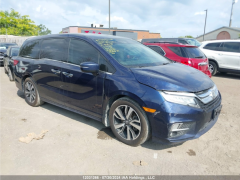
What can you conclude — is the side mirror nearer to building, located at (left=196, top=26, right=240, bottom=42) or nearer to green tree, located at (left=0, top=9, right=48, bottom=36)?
building, located at (left=196, top=26, right=240, bottom=42)

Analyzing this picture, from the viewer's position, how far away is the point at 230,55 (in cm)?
973

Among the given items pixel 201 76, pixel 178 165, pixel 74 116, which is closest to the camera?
pixel 178 165

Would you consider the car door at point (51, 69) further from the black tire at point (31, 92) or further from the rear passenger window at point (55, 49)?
the black tire at point (31, 92)

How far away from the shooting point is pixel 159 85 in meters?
2.93

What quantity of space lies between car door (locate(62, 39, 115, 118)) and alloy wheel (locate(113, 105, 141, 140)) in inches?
14.9

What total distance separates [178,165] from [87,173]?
125cm

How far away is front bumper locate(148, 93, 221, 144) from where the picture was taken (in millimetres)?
2805

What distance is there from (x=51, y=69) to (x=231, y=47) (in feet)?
28.8

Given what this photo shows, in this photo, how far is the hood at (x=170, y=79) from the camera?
2932 millimetres

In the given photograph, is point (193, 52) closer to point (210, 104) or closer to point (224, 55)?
point (224, 55)

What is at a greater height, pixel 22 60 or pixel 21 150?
pixel 22 60

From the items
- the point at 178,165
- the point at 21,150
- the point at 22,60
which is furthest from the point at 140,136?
the point at 22,60

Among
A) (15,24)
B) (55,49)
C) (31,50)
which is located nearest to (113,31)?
(15,24)

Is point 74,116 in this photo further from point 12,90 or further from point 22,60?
point 12,90
